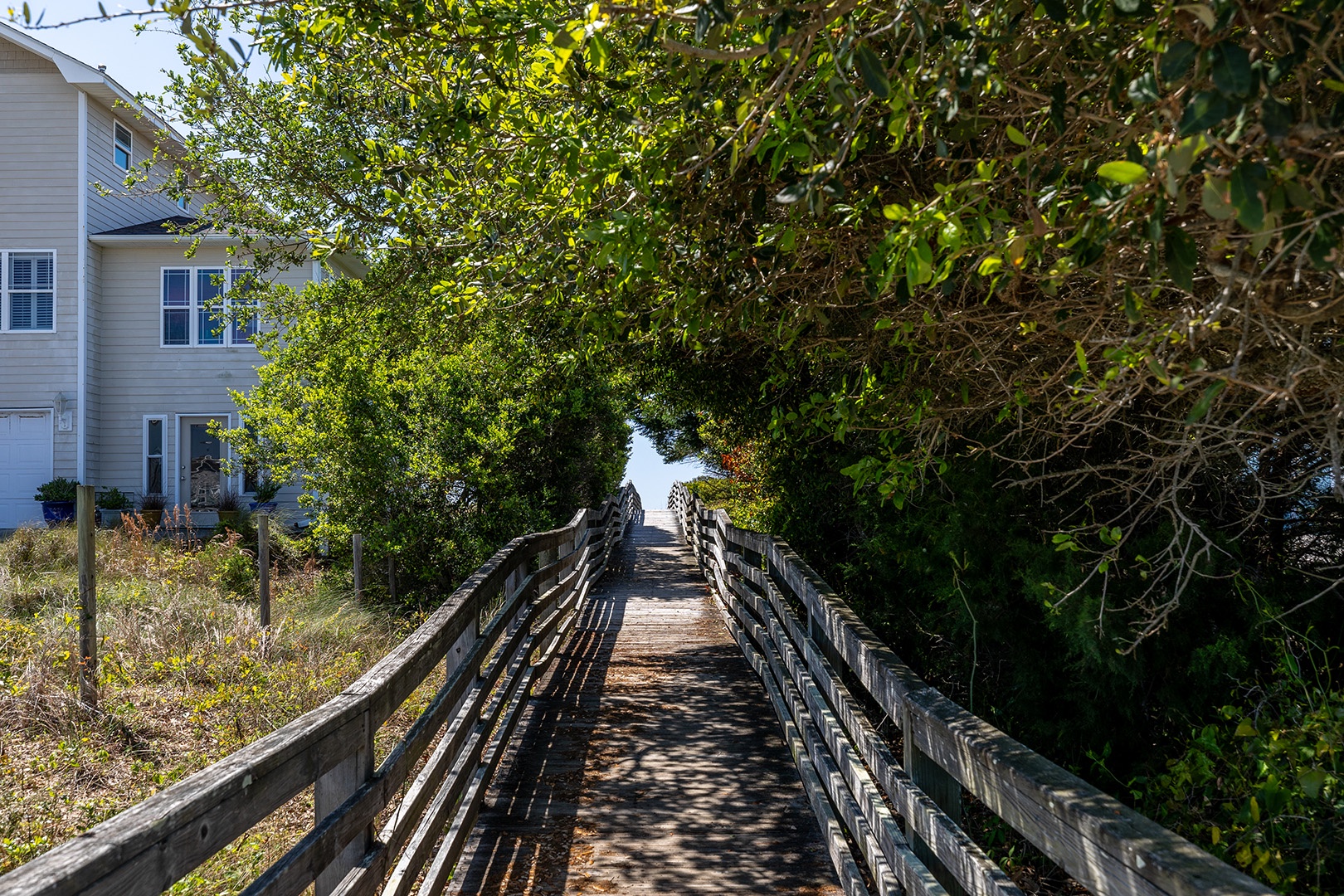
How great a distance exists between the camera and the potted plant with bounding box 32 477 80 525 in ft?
59.7

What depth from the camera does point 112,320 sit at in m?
19.8

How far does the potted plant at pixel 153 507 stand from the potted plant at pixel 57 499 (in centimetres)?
117

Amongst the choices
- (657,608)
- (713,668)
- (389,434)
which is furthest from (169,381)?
(713,668)

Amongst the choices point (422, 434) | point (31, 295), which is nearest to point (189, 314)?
point (31, 295)

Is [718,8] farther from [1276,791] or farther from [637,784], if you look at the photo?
[637,784]

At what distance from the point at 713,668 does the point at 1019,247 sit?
649cm

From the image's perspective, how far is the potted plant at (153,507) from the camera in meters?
18.2

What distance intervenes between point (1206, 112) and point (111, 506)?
2072cm

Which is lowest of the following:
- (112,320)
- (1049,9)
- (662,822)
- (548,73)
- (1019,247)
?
(662,822)

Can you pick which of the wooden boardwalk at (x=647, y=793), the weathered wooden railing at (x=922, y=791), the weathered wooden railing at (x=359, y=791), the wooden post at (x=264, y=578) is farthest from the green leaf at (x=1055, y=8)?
the wooden post at (x=264, y=578)

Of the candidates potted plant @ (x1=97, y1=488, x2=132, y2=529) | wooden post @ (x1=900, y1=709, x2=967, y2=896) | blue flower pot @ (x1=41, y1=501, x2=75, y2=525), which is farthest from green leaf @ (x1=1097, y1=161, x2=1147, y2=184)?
potted plant @ (x1=97, y1=488, x2=132, y2=529)

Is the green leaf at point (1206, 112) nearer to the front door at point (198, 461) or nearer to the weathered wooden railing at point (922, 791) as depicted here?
the weathered wooden railing at point (922, 791)

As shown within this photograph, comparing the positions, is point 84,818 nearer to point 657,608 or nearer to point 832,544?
point 832,544

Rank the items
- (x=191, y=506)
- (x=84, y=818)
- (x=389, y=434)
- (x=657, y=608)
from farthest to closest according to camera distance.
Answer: (x=191, y=506), (x=657, y=608), (x=389, y=434), (x=84, y=818)
